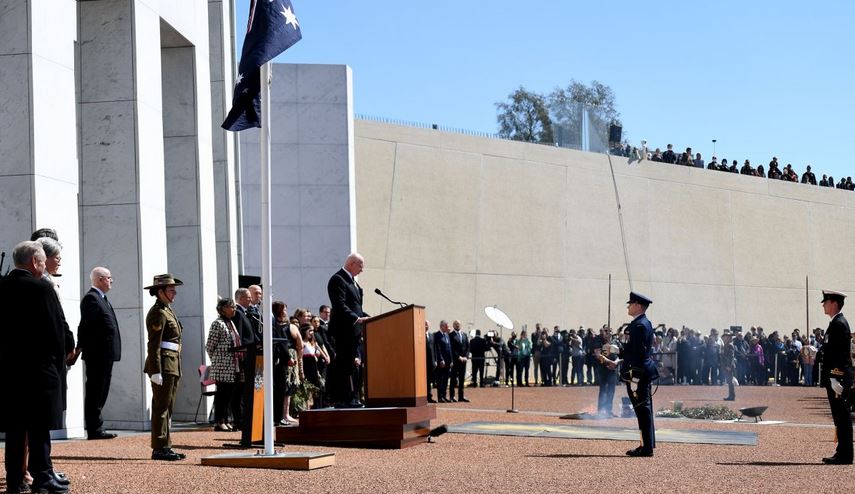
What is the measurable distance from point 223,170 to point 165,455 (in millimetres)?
8906

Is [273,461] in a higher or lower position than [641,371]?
lower

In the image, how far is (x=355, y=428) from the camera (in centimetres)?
1216

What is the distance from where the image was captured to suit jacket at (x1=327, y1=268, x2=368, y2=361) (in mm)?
12398

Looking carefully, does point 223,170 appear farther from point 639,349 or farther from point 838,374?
point 838,374

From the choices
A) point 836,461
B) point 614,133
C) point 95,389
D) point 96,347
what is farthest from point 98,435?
point 614,133

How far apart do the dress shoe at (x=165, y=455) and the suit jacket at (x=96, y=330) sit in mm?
2268

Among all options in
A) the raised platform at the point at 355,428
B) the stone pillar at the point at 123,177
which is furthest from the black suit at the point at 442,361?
the raised platform at the point at 355,428

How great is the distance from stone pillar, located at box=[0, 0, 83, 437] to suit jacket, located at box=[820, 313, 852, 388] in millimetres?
7629

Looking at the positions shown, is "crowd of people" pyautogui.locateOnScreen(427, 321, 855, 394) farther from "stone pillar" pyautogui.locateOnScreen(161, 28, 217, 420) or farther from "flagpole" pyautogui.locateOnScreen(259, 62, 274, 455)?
"flagpole" pyautogui.locateOnScreen(259, 62, 274, 455)

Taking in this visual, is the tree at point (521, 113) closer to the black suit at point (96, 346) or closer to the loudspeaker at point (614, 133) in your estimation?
the loudspeaker at point (614, 133)

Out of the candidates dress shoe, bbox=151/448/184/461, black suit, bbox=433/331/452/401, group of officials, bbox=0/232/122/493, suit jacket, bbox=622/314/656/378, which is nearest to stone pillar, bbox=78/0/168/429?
dress shoe, bbox=151/448/184/461

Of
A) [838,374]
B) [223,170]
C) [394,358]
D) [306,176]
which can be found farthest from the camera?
[306,176]

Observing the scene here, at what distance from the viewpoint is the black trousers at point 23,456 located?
749cm

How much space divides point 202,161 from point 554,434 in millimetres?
6165
